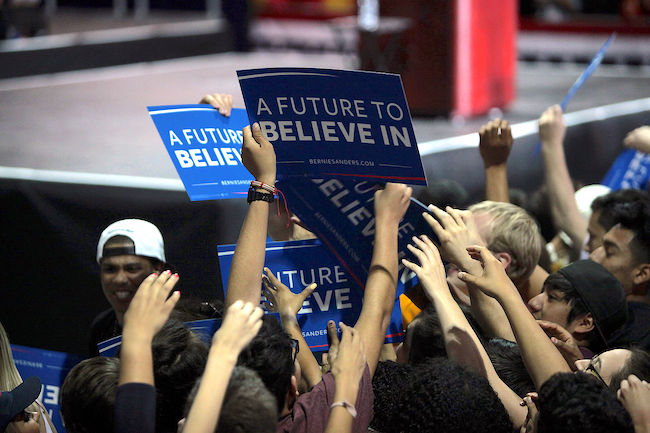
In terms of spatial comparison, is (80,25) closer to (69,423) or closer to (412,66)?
(412,66)

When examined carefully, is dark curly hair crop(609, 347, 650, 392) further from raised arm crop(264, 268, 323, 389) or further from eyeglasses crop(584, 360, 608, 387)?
raised arm crop(264, 268, 323, 389)

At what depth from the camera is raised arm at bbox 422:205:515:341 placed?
2391 millimetres

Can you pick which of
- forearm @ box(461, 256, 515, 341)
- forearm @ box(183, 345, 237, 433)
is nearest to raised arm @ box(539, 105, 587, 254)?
forearm @ box(461, 256, 515, 341)

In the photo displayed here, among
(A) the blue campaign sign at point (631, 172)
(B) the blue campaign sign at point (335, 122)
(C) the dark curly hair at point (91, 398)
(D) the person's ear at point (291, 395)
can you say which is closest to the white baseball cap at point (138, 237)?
(B) the blue campaign sign at point (335, 122)

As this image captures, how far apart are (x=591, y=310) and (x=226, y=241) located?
1.56m

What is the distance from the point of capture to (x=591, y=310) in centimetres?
254

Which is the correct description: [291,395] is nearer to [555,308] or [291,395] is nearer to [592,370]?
[592,370]

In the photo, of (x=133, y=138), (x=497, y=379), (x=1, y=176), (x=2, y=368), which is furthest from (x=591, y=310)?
(x=133, y=138)

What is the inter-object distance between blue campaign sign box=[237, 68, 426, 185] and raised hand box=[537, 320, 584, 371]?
0.54 metres

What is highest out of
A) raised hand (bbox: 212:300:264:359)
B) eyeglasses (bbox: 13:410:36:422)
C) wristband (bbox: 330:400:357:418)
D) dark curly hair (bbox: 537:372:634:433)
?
raised hand (bbox: 212:300:264:359)

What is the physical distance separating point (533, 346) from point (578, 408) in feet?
1.20

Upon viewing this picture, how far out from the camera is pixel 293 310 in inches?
95.3

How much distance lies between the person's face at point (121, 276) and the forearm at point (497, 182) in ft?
4.47

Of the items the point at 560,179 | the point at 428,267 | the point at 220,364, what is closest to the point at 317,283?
the point at 428,267
